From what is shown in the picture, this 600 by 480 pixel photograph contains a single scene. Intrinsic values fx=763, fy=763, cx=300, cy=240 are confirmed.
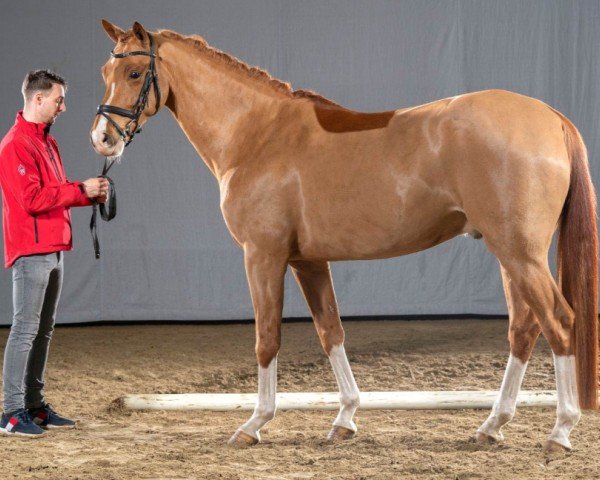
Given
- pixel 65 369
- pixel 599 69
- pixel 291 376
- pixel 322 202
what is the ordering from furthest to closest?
pixel 599 69 < pixel 65 369 < pixel 291 376 < pixel 322 202

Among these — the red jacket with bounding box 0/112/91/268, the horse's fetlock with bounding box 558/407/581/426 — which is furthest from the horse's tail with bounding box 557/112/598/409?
the red jacket with bounding box 0/112/91/268

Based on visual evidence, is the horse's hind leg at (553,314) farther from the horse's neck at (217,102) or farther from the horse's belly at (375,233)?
the horse's neck at (217,102)

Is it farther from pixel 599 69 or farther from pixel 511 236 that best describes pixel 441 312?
pixel 511 236

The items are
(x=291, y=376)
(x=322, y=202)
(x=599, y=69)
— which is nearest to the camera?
(x=322, y=202)

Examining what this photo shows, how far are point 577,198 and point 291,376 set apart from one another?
2.43 metres

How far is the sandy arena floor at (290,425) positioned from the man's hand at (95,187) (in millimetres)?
1092

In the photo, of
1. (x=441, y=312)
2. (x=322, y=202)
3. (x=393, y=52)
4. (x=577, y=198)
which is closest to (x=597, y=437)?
(x=577, y=198)

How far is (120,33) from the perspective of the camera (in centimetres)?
334

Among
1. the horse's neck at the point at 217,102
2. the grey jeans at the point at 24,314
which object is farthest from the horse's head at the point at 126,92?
the grey jeans at the point at 24,314

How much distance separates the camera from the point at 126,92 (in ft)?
10.7

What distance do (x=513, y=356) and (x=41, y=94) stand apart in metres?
2.36

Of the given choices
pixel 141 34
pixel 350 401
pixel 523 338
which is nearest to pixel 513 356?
pixel 523 338

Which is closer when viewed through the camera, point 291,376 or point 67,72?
point 291,376

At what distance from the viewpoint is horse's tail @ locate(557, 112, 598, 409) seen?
A: 2.88 meters
